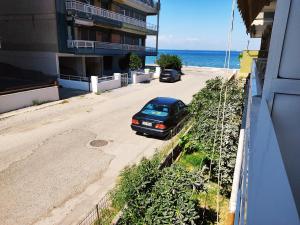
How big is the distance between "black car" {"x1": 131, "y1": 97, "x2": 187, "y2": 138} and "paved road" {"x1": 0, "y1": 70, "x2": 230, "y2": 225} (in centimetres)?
49

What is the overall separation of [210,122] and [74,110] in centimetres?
889

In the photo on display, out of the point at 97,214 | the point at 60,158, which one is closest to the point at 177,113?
the point at 60,158

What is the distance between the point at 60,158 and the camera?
26.4 ft

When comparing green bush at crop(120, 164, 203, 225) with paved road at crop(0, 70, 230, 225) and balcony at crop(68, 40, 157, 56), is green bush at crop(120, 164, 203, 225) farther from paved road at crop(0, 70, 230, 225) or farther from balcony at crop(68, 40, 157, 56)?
balcony at crop(68, 40, 157, 56)

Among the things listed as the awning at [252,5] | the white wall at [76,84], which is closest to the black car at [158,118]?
the awning at [252,5]

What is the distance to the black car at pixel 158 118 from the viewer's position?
9523 mm

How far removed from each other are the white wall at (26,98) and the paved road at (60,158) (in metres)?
0.79

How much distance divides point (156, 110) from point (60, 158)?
4.15 m

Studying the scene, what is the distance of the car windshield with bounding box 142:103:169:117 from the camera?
9.89 metres

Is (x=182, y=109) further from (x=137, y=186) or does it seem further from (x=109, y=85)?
(x=109, y=85)

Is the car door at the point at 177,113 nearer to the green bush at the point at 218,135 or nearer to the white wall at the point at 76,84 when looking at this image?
the green bush at the point at 218,135

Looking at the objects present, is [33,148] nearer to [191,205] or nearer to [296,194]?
[191,205]

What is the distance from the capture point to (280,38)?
2.22m

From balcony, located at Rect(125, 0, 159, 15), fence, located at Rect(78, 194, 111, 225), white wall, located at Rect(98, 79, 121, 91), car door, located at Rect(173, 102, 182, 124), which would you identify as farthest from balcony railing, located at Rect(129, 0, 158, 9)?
fence, located at Rect(78, 194, 111, 225)
